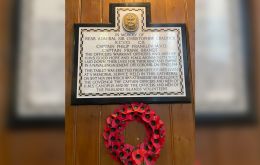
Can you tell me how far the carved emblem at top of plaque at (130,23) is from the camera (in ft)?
4.44

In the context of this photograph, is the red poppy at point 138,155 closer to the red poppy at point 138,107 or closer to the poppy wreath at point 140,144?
the poppy wreath at point 140,144
